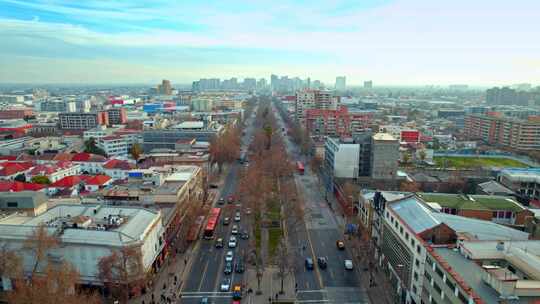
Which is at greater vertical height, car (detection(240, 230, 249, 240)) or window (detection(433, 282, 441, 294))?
window (detection(433, 282, 441, 294))

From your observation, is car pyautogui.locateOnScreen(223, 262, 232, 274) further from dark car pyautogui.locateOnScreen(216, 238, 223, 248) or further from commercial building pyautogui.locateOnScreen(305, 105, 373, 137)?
commercial building pyautogui.locateOnScreen(305, 105, 373, 137)

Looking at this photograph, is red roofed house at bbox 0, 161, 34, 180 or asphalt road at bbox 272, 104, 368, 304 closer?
asphalt road at bbox 272, 104, 368, 304

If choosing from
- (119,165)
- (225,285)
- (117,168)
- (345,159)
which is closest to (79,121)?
(119,165)

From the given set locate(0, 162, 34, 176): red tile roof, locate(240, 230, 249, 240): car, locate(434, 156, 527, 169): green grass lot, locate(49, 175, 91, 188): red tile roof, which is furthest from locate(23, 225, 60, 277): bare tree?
locate(434, 156, 527, 169): green grass lot

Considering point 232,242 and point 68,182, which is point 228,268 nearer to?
point 232,242

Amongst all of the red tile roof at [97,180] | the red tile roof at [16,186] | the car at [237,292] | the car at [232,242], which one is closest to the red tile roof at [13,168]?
the red tile roof at [16,186]
